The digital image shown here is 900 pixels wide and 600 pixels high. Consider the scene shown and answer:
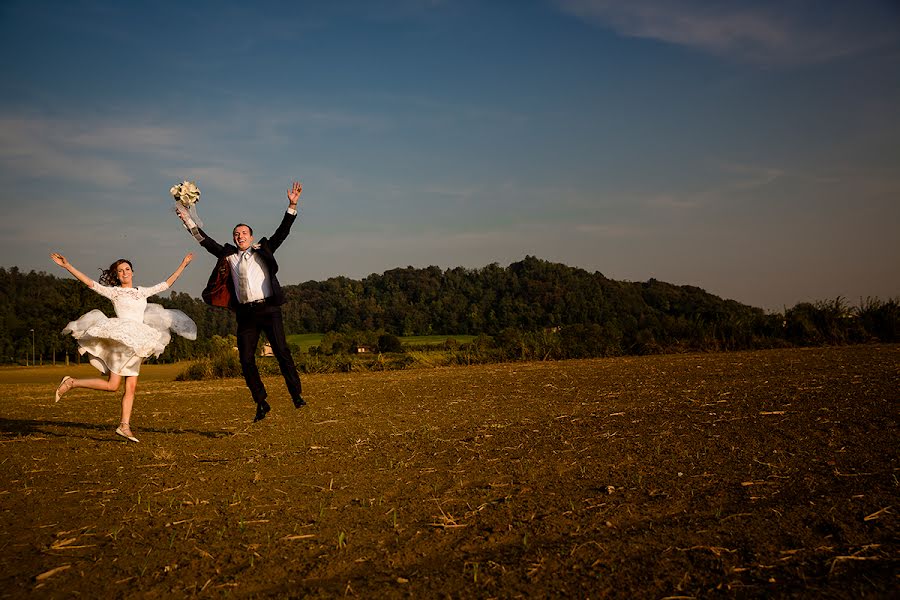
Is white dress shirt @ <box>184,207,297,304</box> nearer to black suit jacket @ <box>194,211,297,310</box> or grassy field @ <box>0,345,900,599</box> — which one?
black suit jacket @ <box>194,211,297,310</box>

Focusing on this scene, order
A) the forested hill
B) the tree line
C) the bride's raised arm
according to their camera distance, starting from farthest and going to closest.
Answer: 1. the forested hill
2. the tree line
3. the bride's raised arm

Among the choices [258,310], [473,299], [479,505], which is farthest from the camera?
[473,299]

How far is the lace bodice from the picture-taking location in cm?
872

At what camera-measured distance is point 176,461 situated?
7043 mm

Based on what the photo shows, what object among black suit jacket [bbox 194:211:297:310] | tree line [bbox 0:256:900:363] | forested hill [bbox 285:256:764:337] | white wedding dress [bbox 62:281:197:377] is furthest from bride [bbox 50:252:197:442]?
forested hill [bbox 285:256:764:337]

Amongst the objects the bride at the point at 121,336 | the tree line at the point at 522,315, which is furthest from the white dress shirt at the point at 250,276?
the tree line at the point at 522,315

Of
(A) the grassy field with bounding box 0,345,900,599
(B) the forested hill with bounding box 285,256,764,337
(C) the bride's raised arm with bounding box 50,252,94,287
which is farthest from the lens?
(B) the forested hill with bounding box 285,256,764,337

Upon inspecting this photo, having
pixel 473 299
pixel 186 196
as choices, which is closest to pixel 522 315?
pixel 473 299

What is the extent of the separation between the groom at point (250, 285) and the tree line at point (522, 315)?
1009cm

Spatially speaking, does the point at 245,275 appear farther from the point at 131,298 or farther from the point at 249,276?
the point at 131,298

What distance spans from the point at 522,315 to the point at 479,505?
40932 millimetres

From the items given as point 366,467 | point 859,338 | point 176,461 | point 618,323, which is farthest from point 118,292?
point 859,338

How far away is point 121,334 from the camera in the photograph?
8.54 metres

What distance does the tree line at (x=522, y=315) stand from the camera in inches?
959
